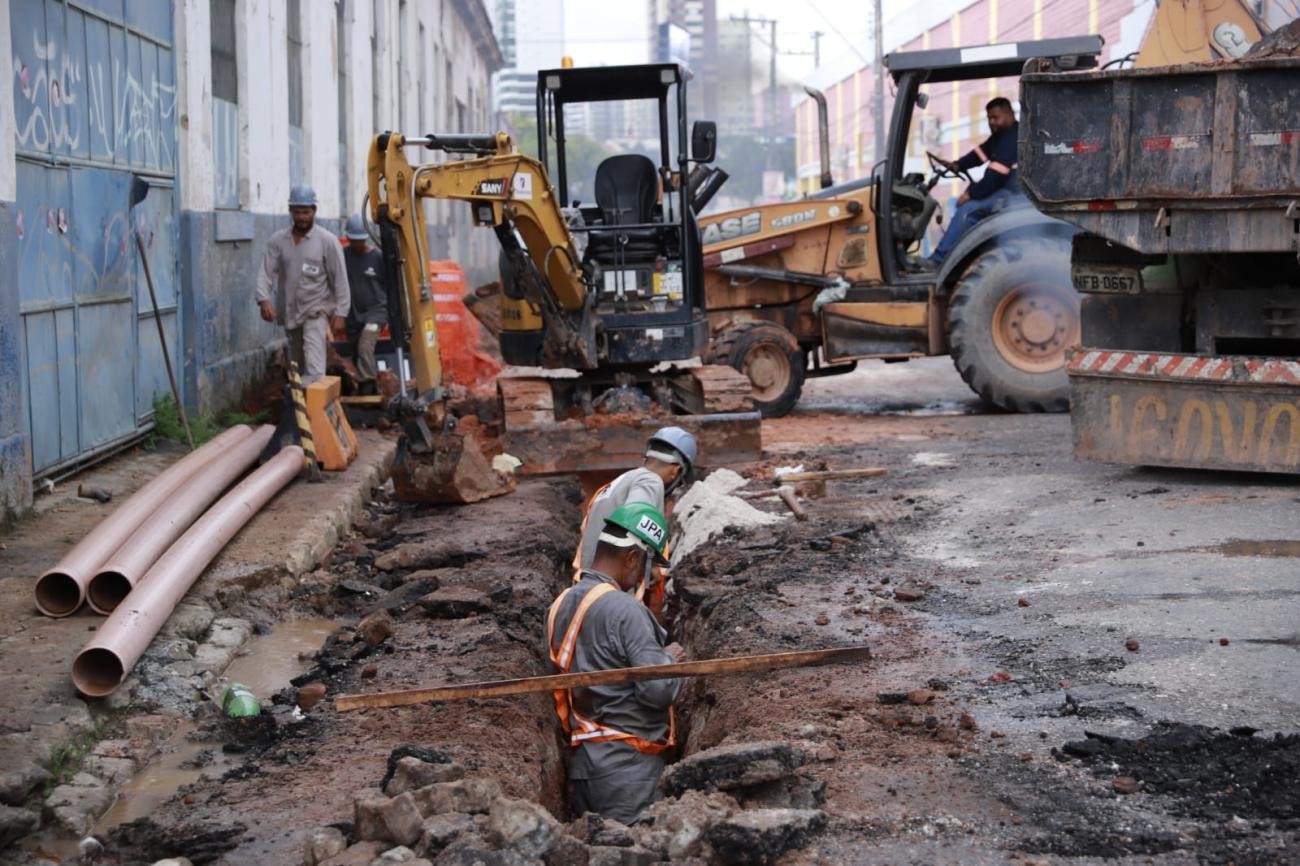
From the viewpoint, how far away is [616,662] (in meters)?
5.97

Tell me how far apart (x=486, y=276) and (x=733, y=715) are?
3379 cm

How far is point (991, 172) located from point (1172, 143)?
15.9ft

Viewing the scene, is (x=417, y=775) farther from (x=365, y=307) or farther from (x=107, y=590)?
(x=365, y=307)

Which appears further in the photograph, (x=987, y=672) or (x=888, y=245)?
(x=888, y=245)

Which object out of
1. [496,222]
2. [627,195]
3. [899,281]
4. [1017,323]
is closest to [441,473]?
[496,222]

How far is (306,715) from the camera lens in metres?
6.32

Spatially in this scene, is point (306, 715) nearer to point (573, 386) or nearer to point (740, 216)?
point (573, 386)

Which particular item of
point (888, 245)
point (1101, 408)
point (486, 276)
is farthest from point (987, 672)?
point (486, 276)

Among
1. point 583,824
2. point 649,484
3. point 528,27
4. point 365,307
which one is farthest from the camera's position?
point 528,27

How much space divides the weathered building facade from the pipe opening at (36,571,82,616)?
4.93 ft

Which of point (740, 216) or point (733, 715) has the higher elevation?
point (740, 216)

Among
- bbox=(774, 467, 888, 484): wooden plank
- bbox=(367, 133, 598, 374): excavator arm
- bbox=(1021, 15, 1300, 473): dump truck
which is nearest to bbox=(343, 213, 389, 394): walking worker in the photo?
bbox=(367, 133, 598, 374): excavator arm

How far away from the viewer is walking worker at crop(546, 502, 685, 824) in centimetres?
591

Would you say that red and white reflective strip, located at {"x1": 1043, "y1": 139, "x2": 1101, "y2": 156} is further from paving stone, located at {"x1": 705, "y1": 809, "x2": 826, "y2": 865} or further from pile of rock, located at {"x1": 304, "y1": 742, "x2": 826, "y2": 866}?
paving stone, located at {"x1": 705, "y1": 809, "x2": 826, "y2": 865}
